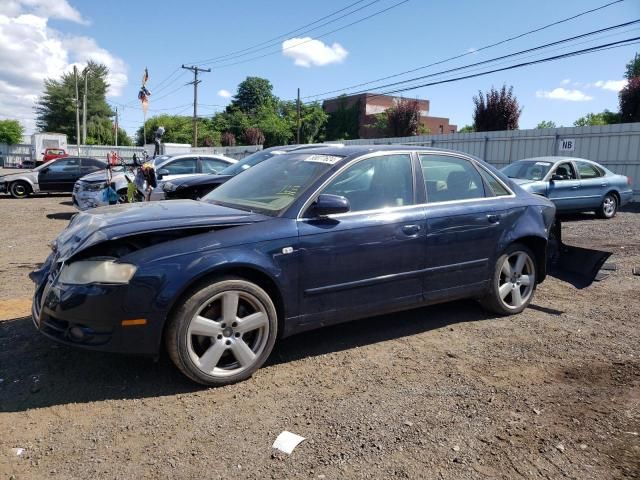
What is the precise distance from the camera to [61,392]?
11.1ft

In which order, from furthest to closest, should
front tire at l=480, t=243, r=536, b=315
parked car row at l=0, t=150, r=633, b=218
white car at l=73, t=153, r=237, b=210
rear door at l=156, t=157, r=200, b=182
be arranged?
rear door at l=156, t=157, r=200, b=182 < white car at l=73, t=153, r=237, b=210 < parked car row at l=0, t=150, r=633, b=218 < front tire at l=480, t=243, r=536, b=315

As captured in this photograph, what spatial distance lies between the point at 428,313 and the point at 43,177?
655 inches

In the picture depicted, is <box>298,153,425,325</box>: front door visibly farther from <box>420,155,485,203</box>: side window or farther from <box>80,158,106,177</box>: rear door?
<box>80,158,106,177</box>: rear door

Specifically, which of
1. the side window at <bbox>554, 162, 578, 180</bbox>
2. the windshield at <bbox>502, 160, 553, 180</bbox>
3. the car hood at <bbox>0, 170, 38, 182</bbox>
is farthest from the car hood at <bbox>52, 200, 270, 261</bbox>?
the car hood at <bbox>0, 170, 38, 182</bbox>

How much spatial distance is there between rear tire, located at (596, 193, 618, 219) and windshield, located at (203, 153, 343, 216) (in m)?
10.5

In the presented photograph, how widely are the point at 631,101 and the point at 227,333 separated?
3209 centimetres

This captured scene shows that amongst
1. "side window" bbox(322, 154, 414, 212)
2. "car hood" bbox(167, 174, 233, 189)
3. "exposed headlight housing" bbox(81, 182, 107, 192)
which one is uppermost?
"side window" bbox(322, 154, 414, 212)

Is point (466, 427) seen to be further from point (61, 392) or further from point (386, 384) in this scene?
point (61, 392)

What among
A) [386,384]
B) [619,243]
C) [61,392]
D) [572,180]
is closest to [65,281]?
[61,392]

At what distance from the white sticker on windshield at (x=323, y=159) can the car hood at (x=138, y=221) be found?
80 centimetres

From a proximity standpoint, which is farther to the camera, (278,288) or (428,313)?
(428,313)

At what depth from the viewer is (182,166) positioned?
1252 centimetres

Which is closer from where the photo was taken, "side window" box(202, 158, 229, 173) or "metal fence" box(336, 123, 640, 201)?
"side window" box(202, 158, 229, 173)

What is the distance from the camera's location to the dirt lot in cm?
269
